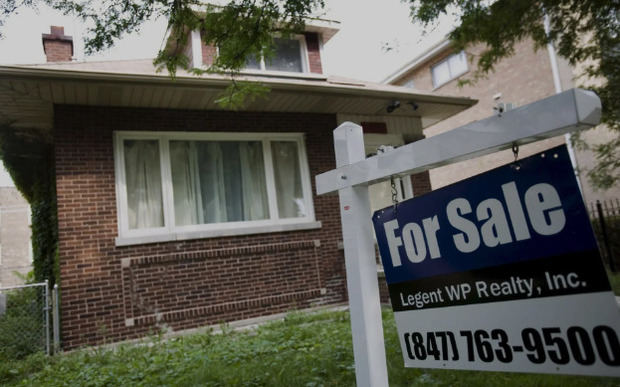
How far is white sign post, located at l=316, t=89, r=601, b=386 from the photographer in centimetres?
152

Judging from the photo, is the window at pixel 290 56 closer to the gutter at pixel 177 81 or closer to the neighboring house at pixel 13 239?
the gutter at pixel 177 81

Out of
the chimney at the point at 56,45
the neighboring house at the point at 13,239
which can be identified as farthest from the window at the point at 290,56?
Result: the neighboring house at the point at 13,239

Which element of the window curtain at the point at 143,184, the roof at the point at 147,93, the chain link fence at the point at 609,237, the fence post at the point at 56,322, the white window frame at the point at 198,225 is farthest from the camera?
the chain link fence at the point at 609,237

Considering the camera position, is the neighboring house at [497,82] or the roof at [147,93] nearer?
the roof at [147,93]

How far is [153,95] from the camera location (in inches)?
285

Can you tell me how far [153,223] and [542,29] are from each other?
641 centimetres

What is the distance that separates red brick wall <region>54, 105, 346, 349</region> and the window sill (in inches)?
3.4

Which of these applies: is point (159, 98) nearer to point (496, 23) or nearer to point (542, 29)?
point (496, 23)

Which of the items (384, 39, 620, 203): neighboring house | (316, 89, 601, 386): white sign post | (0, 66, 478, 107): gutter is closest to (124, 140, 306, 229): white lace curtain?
(0, 66, 478, 107): gutter

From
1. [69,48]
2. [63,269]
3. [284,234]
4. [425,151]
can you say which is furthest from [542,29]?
[69,48]

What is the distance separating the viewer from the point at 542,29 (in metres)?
6.24

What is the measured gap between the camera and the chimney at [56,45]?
923 centimetres

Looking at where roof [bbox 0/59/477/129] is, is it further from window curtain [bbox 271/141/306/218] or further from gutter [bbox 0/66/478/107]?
window curtain [bbox 271/141/306/218]

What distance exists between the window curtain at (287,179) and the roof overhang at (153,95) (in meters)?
0.73
